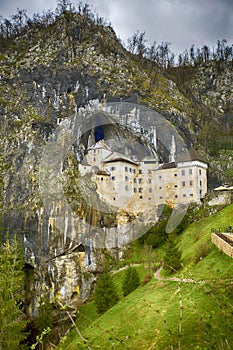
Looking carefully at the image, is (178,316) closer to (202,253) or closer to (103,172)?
(202,253)

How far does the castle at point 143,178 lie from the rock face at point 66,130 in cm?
215

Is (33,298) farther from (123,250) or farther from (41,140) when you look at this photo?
(41,140)

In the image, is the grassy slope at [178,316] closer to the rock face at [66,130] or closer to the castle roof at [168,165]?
the rock face at [66,130]

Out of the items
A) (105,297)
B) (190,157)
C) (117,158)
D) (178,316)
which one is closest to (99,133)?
(117,158)

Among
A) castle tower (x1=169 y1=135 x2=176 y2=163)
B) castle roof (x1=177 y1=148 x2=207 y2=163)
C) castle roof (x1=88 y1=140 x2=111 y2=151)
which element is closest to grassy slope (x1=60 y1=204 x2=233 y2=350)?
castle roof (x1=177 y1=148 x2=207 y2=163)

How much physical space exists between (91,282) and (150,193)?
18965 mm

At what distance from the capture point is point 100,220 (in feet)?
190

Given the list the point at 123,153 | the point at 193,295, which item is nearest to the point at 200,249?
the point at 193,295

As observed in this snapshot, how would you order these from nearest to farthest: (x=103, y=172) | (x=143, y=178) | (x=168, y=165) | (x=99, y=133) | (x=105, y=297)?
1. (x=105, y=297)
2. (x=103, y=172)
3. (x=168, y=165)
4. (x=143, y=178)
5. (x=99, y=133)

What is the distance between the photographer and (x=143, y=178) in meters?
63.6

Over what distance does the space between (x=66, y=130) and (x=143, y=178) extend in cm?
1635

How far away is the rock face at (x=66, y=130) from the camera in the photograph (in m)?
54.7

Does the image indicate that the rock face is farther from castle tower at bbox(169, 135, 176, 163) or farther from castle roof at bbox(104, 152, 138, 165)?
castle roof at bbox(104, 152, 138, 165)

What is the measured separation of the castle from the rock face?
215 centimetres
